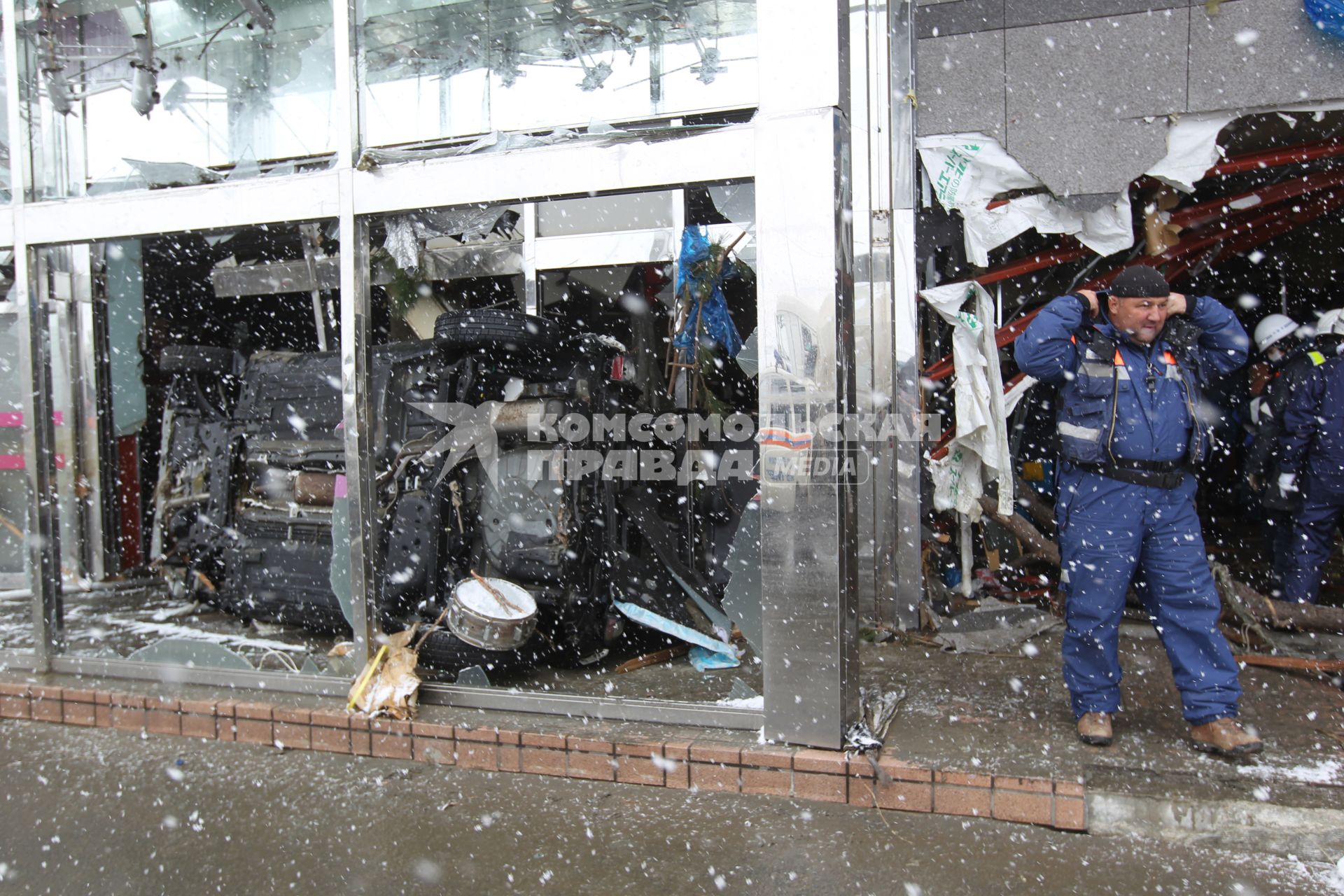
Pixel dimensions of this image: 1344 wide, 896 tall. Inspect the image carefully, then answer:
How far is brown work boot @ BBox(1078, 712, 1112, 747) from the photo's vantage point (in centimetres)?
332

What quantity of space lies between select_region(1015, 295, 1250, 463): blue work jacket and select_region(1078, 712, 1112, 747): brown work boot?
1022 mm

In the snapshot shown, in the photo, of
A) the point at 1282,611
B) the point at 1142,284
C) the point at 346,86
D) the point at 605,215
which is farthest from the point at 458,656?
the point at 1282,611

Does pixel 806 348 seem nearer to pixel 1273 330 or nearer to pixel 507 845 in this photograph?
pixel 507 845

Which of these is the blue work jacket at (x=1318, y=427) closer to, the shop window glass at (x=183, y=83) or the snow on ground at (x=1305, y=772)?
the snow on ground at (x=1305, y=772)

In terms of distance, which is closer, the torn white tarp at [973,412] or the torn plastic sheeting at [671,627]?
the torn plastic sheeting at [671,627]

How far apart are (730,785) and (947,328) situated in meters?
3.69

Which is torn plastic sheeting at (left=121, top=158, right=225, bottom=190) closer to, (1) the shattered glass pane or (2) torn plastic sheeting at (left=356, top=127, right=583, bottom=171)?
(2) torn plastic sheeting at (left=356, top=127, right=583, bottom=171)

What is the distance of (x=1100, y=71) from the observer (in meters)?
4.93

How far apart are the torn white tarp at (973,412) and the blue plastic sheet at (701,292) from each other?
52.3 inches

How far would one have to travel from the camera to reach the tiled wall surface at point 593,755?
3.04m

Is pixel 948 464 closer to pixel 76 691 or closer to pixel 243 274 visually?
pixel 76 691

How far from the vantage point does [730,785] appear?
3.35 meters

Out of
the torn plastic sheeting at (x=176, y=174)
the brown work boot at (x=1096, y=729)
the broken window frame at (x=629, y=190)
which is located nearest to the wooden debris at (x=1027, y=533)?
the brown work boot at (x=1096, y=729)

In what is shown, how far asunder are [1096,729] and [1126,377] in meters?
1.41
